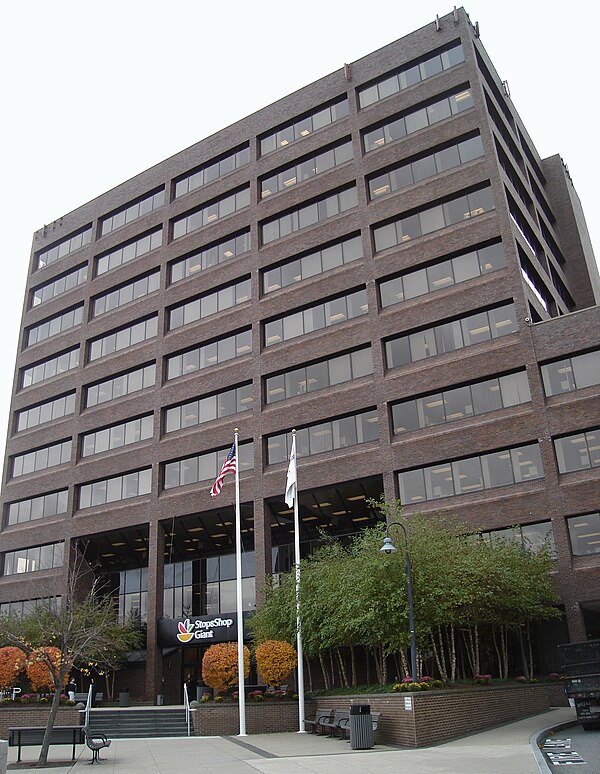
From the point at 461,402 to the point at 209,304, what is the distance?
795 inches

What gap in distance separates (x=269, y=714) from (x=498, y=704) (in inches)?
361

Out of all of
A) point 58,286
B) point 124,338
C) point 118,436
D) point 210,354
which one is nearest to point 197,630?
point 118,436

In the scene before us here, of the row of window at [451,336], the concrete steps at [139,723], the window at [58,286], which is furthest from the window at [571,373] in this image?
the window at [58,286]

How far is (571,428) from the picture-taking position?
3453 centimetres

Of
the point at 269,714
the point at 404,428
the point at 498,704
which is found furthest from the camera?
the point at 404,428

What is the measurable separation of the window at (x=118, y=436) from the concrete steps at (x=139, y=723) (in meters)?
20.0

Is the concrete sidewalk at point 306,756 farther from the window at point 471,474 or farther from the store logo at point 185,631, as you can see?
the store logo at point 185,631

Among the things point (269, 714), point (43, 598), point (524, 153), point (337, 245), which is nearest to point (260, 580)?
point (269, 714)

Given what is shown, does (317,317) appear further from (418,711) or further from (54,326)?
(418,711)

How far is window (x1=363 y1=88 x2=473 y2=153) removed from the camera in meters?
43.5

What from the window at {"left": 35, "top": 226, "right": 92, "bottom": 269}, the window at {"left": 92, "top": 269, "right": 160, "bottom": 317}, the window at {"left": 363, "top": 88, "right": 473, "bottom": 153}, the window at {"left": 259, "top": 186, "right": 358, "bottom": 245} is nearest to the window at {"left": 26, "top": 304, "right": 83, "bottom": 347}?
the window at {"left": 92, "top": 269, "right": 160, "bottom": 317}

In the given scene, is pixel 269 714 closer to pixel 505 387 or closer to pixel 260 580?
pixel 260 580

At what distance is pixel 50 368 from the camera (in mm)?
59875

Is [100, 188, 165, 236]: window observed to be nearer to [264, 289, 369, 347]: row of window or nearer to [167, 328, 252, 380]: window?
[167, 328, 252, 380]: window
